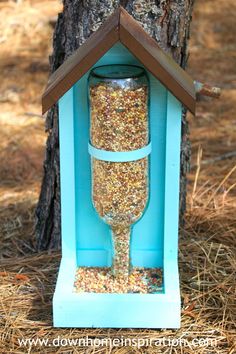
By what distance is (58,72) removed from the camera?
92.7 inches

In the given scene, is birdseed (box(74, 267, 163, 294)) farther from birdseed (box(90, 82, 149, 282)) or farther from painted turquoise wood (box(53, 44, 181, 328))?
birdseed (box(90, 82, 149, 282))

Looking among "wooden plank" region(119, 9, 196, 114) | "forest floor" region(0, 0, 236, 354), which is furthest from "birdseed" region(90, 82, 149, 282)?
"forest floor" region(0, 0, 236, 354)

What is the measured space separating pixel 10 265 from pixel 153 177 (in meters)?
0.74

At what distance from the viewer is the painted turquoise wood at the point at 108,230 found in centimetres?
235

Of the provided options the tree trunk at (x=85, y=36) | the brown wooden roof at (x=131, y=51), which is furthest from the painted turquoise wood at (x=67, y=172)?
the tree trunk at (x=85, y=36)

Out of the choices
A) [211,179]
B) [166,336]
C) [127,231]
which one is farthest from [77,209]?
[211,179]

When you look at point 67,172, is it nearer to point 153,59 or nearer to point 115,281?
point 115,281

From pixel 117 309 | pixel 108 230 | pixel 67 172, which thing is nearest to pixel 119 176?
pixel 67 172

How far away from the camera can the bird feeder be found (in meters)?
2.21

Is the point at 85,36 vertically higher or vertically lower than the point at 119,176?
higher

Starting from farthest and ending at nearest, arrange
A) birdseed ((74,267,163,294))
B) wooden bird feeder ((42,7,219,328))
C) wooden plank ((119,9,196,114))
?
birdseed ((74,267,163,294))
wooden bird feeder ((42,7,219,328))
wooden plank ((119,9,196,114))

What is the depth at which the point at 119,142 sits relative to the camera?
226cm

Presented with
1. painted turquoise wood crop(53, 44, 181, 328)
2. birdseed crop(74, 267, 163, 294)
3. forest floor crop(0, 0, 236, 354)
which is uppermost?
painted turquoise wood crop(53, 44, 181, 328)

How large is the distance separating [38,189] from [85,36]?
1490 millimetres
